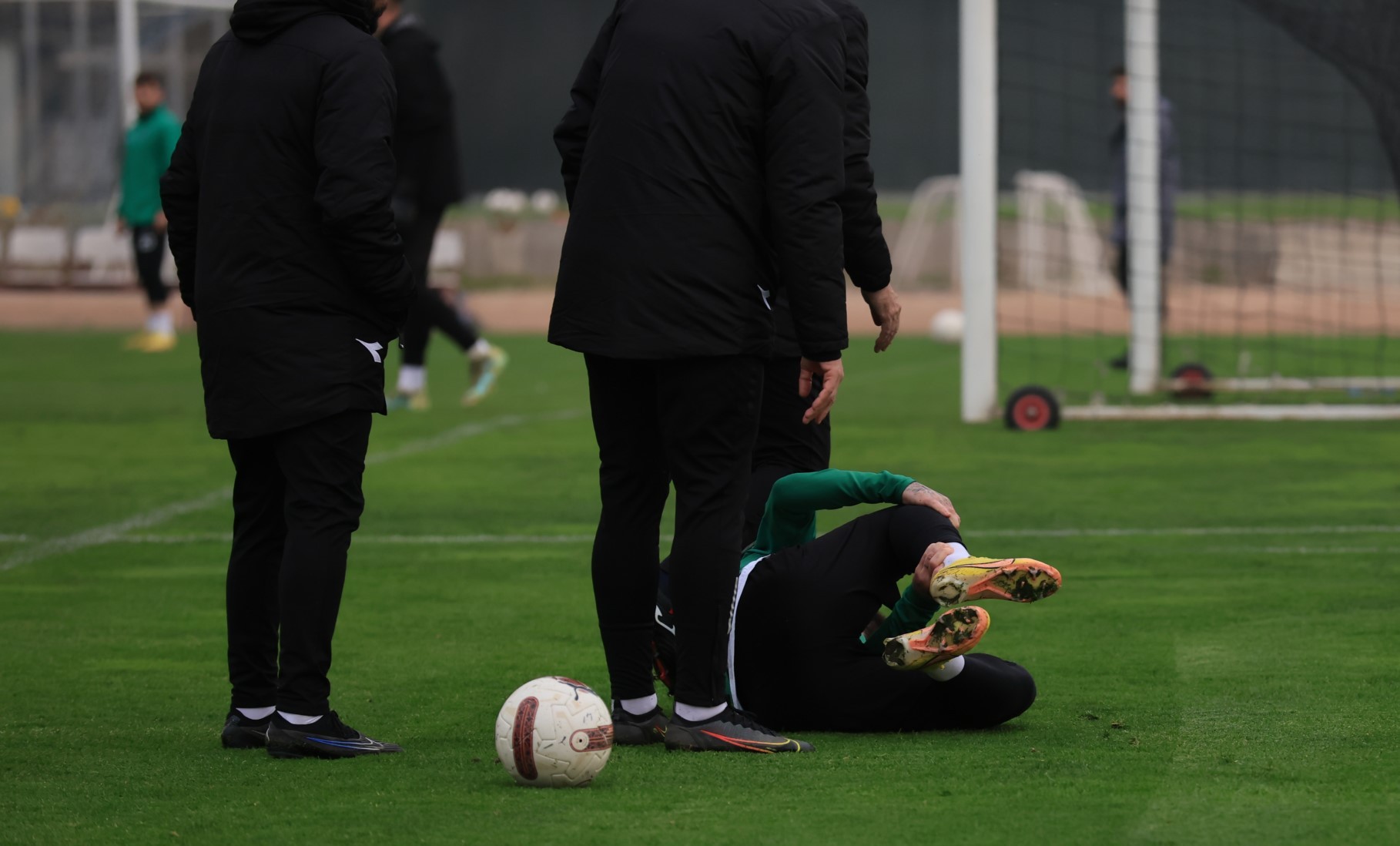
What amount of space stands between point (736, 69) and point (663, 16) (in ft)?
0.69

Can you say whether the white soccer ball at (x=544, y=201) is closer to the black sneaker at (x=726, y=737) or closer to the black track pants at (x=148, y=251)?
the black track pants at (x=148, y=251)

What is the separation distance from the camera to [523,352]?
17781 millimetres

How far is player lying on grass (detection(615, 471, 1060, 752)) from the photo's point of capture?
4324 mm

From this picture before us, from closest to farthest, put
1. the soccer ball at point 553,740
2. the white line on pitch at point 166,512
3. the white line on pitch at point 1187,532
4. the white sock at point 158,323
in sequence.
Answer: the soccer ball at point 553,740, the white line on pitch at point 166,512, the white line on pitch at point 1187,532, the white sock at point 158,323

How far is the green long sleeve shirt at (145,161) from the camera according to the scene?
53.1ft

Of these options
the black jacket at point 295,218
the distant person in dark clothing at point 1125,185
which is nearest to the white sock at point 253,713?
the black jacket at point 295,218

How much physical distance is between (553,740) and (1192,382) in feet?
30.1

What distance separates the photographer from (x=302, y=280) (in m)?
4.29

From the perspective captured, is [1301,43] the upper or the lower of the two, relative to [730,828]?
upper

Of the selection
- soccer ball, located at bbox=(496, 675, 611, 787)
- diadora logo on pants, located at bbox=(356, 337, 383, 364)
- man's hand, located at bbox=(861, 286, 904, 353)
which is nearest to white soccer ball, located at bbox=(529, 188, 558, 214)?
man's hand, located at bbox=(861, 286, 904, 353)

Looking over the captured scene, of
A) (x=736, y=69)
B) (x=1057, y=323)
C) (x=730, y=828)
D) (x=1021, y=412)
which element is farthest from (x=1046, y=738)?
(x=1057, y=323)

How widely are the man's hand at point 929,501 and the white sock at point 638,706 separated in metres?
0.73

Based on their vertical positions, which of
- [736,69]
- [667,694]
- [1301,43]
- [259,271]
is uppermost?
[1301,43]

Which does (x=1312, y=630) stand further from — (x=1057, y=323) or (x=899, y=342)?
(x=1057, y=323)
